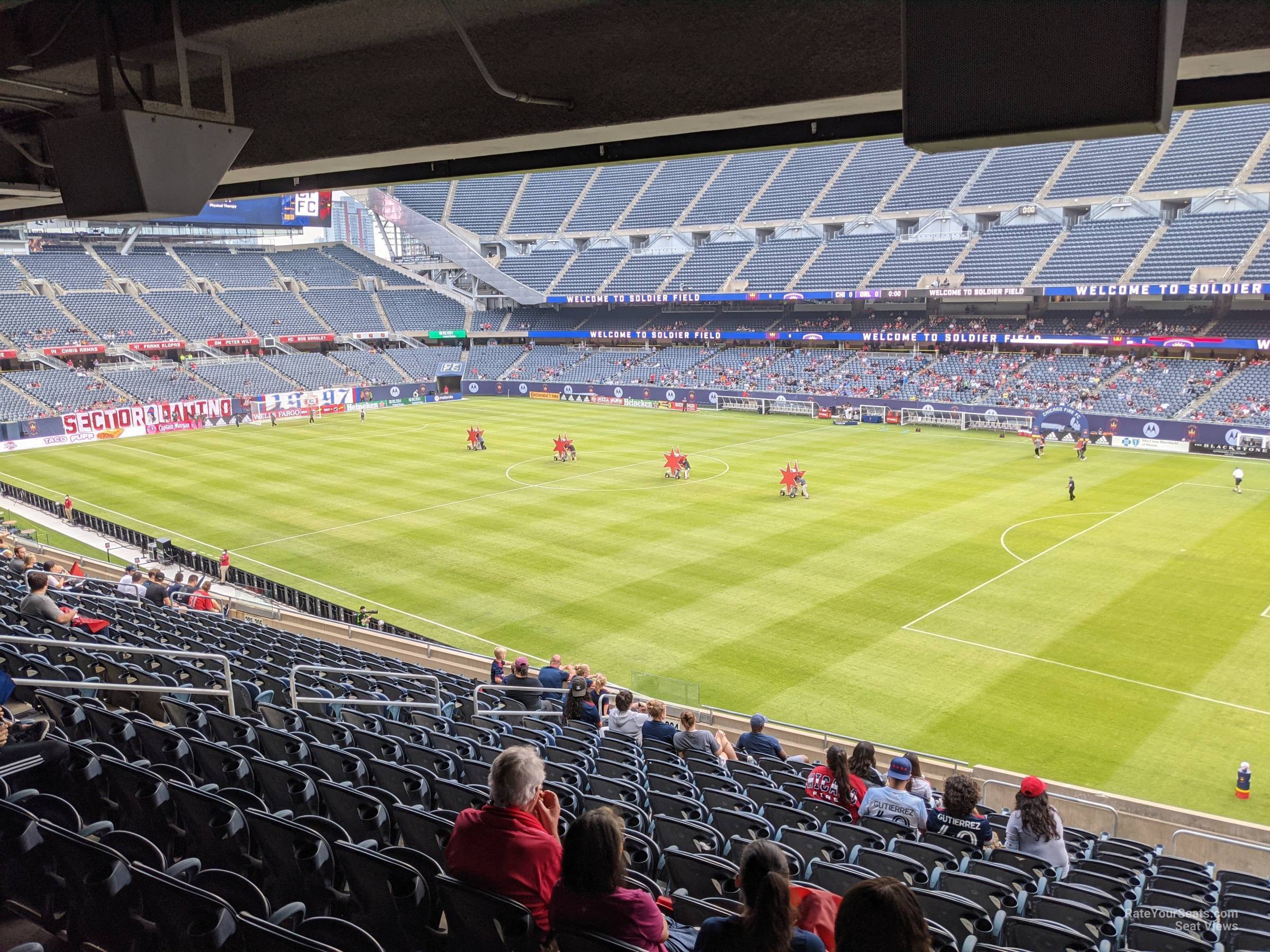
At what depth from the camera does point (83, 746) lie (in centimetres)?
695

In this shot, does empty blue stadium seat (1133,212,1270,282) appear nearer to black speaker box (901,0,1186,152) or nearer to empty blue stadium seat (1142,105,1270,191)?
empty blue stadium seat (1142,105,1270,191)

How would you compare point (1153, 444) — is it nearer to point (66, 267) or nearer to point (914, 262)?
point (914, 262)

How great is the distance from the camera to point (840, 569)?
29.1m

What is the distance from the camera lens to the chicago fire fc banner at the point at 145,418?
5703 centimetres

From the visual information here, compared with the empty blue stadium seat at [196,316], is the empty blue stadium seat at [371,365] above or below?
below

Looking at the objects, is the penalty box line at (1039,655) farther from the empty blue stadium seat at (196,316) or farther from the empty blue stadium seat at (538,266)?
the empty blue stadium seat at (538,266)

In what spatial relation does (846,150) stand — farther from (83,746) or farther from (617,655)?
(83,746)

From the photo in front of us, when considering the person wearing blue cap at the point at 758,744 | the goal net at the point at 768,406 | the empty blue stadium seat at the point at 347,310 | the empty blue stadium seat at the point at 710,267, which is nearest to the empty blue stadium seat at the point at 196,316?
the empty blue stadium seat at the point at 347,310

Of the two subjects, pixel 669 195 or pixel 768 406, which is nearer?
pixel 768 406

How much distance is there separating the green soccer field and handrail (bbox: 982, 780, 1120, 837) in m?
2.59

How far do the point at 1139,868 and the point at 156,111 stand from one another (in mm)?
10881

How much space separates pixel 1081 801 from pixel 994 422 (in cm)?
4524

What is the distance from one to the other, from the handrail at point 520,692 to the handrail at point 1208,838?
28.4 feet

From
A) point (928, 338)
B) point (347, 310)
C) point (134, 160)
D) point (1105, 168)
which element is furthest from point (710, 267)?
point (134, 160)
